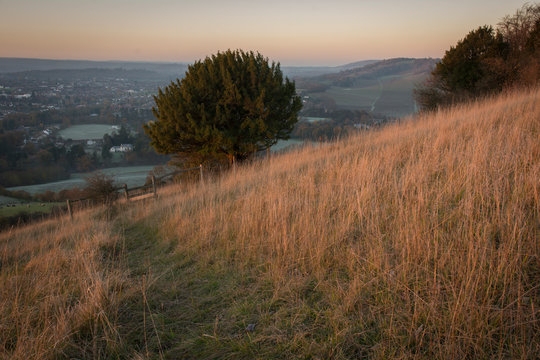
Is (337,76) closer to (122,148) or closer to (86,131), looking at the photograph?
(122,148)

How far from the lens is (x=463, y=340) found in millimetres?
1634

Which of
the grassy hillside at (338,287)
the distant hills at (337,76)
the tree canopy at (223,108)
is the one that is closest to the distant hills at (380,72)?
the distant hills at (337,76)

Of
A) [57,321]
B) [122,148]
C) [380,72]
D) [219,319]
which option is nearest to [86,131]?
[122,148]

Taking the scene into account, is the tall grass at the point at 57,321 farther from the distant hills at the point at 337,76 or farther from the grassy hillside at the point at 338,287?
the distant hills at the point at 337,76

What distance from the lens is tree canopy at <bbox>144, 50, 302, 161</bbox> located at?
569 inches

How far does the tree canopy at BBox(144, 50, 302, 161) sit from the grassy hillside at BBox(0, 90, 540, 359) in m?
11.1

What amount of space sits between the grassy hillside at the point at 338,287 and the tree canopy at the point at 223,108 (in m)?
11.1

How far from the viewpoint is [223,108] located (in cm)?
1515

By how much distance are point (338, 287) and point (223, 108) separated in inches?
554

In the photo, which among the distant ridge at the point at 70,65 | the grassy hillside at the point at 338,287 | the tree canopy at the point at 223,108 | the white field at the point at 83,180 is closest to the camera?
the grassy hillside at the point at 338,287

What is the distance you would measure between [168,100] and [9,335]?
14087 millimetres

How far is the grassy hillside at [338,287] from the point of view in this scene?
1783mm

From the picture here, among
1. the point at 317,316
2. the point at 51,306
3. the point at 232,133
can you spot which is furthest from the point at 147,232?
the point at 232,133

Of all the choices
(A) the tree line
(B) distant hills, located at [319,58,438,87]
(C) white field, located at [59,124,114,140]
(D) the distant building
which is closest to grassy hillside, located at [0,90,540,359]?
→ (A) the tree line
